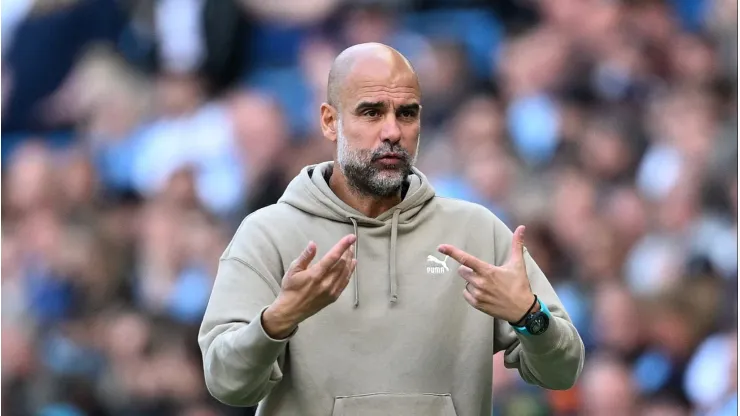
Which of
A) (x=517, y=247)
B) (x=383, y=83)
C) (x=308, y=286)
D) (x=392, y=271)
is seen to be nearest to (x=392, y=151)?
(x=383, y=83)

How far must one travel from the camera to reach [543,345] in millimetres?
2695

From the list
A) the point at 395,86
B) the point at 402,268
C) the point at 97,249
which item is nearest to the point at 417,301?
the point at 402,268

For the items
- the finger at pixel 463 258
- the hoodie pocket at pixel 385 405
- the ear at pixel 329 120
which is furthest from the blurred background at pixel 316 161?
the finger at pixel 463 258

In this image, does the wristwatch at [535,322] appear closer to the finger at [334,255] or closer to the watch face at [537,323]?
the watch face at [537,323]

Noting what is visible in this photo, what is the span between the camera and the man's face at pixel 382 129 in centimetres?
292

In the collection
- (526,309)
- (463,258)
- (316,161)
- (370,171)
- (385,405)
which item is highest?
(370,171)

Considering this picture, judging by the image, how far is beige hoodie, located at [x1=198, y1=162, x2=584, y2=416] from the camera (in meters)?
2.78

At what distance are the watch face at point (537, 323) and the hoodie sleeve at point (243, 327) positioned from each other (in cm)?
52

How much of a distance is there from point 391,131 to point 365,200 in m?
0.21

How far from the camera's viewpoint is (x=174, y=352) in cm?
557

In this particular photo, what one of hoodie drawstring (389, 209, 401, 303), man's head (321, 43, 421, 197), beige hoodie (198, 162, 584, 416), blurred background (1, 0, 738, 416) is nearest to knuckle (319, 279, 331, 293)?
beige hoodie (198, 162, 584, 416)

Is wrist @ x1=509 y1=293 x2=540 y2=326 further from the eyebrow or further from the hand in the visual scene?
the eyebrow

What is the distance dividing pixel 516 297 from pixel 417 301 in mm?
321

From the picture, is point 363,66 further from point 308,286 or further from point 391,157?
point 308,286
